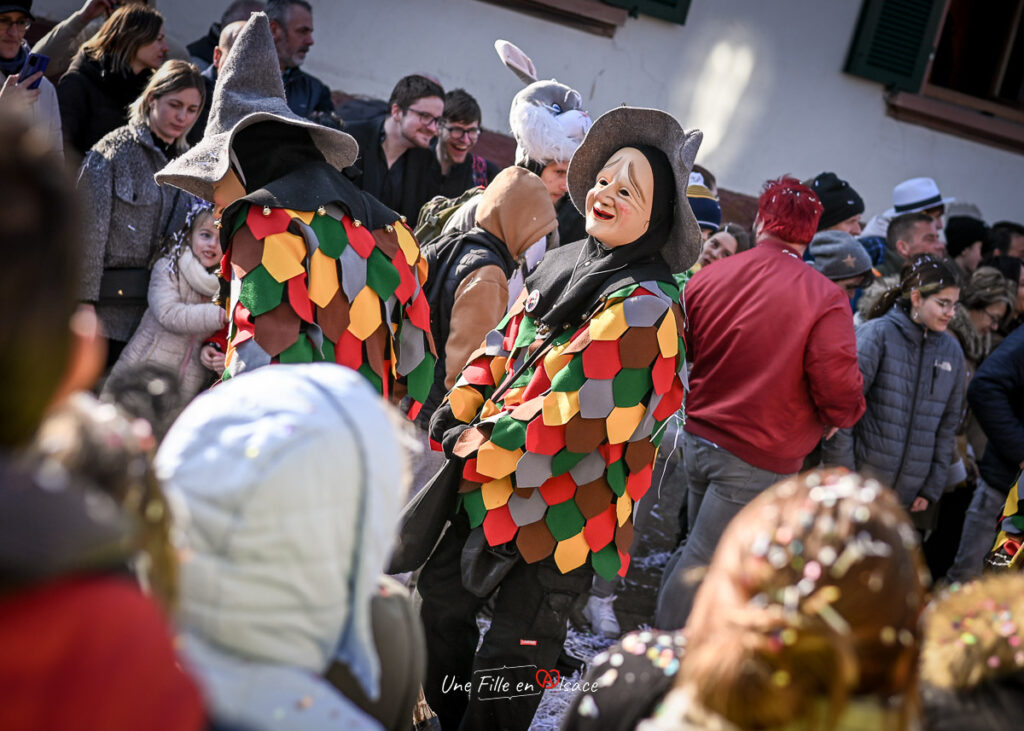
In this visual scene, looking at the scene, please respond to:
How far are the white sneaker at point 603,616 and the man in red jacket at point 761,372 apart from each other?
1.15 feet

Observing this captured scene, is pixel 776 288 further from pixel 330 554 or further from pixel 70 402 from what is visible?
pixel 70 402

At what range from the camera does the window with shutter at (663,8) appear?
7164 millimetres

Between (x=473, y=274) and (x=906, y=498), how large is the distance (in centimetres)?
247

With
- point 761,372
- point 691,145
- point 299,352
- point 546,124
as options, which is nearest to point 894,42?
point 691,145

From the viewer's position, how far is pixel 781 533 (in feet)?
4.25

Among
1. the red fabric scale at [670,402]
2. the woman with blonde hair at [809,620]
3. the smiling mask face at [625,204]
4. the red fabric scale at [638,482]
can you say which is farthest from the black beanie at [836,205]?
the woman with blonde hair at [809,620]

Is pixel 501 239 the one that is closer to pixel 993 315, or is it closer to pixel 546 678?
pixel 546 678

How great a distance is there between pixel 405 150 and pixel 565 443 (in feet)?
8.69

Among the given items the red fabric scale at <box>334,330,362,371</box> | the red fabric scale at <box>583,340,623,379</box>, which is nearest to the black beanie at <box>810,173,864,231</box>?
the red fabric scale at <box>583,340,623,379</box>

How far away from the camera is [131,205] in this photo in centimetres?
387

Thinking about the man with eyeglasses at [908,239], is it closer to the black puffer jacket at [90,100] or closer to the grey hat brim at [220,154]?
the grey hat brim at [220,154]

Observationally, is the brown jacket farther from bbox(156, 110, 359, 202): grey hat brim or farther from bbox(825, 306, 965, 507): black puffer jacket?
bbox(825, 306, 965, 507): black puffer jacket

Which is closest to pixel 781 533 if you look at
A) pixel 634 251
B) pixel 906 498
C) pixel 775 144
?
pixel 634 251

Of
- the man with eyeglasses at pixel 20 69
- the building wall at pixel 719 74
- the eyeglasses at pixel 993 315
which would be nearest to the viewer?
the man with eyeglasses at pixel 20 69
